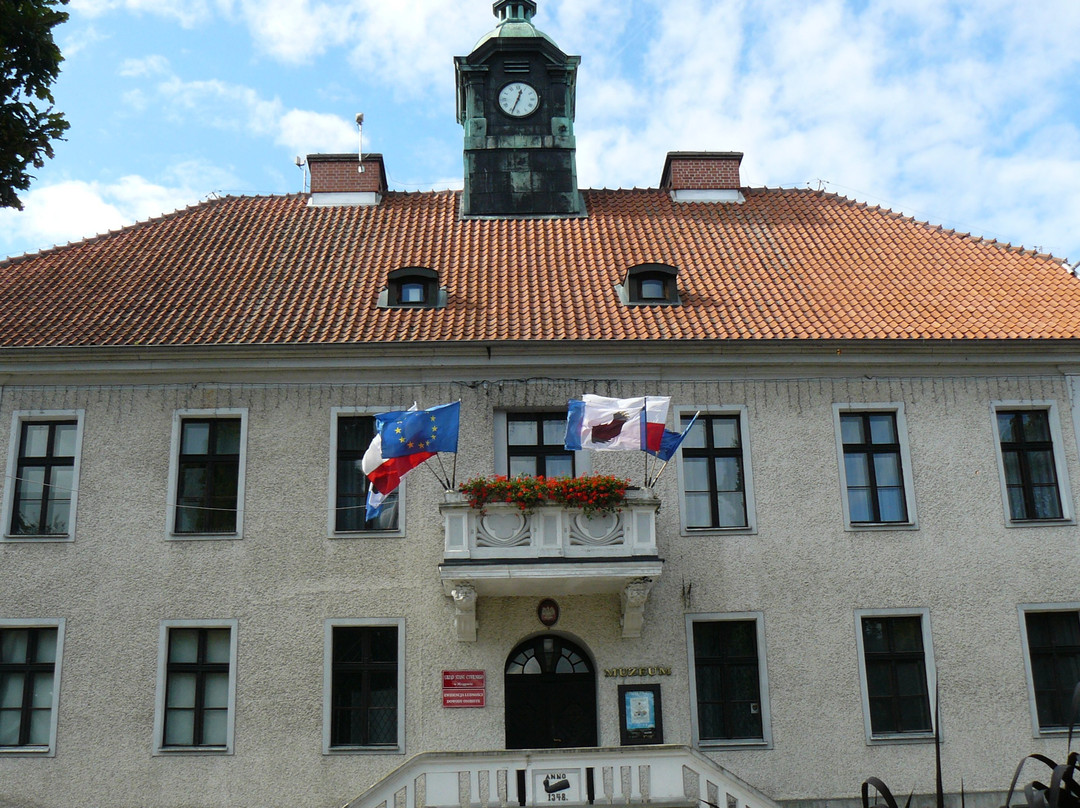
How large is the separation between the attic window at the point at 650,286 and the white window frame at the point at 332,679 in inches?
238

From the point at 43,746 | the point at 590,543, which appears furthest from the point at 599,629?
the point at 43,746

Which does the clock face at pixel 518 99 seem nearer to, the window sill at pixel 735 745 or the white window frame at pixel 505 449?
the white window frame at pixel 505 449

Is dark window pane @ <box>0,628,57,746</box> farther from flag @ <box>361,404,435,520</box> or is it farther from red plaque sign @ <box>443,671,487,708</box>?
red plaque sign @ <box>443,671,487,708</box>

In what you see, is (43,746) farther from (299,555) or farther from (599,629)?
(599,629)

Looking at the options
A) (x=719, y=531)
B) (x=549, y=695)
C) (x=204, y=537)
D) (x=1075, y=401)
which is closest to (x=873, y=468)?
(x=719, y=531)

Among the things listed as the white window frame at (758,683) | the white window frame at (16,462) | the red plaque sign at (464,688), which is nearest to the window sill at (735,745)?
the white window frame at (758,683)

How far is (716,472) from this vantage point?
52.4 ft

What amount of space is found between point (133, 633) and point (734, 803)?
8.22 m

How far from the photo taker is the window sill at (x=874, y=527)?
15548 mm

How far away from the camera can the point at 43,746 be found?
14.7 m

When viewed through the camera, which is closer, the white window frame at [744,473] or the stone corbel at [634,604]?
the stone corbel at [634,604]

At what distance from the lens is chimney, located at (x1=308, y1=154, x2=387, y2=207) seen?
2094 cm

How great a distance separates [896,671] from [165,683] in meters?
9.98

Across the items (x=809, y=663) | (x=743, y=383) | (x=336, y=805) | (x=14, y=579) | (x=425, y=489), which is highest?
(x=743, y=383)
